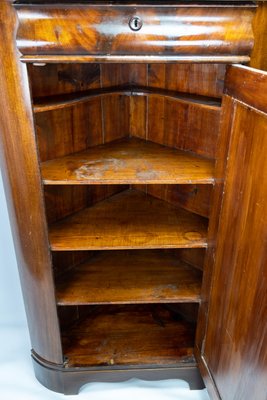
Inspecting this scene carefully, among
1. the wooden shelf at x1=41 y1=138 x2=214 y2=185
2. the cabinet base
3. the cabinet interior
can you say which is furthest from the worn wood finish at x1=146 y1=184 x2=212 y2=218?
the cabinet base

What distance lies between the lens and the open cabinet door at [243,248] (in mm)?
730

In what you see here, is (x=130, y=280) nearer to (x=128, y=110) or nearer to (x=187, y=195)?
(x=187, y=195)

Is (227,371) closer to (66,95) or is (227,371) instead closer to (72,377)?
(72,377)

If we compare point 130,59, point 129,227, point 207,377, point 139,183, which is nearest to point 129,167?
point 139,183

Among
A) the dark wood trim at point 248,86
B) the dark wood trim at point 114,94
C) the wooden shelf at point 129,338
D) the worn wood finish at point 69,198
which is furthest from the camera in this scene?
the wooden shelf at point 129,338

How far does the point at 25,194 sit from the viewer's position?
3.27 ft

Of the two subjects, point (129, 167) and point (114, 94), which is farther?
point (114, 94)

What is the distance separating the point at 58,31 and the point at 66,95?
1.00 feet

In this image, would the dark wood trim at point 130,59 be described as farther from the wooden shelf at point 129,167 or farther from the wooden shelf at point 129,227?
the wooden shelf at point 129,227

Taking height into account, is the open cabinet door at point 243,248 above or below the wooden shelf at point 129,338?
above

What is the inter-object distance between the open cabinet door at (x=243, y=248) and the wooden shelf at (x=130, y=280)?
0.84 feet

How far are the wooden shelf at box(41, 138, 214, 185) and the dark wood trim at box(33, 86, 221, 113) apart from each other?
0.58 ft

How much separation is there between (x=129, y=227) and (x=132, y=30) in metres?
0.59

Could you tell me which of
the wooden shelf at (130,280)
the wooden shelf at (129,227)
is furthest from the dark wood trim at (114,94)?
the wooden shelf at (130,280)
